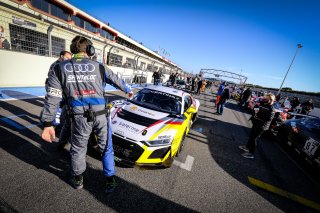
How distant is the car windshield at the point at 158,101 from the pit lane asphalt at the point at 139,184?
3.88 feet

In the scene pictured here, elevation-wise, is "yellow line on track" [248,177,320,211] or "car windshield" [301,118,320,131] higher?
"car windshield" [301,118,320,131]

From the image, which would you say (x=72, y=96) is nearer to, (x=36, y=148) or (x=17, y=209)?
(x=17, y=209)

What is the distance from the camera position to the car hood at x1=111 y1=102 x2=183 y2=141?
2973 mm

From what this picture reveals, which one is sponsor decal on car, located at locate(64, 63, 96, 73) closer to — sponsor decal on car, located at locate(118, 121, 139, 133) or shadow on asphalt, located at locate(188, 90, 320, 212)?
sponsor decal on car, located at locate(118, 121, 139, 133)

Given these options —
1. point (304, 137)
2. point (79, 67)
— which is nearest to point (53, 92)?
point (79, 67)

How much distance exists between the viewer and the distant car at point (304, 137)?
4332 millimetres

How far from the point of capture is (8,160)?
8.81ft

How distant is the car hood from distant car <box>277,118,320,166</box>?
3.66 meters

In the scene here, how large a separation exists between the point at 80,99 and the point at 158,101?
2424 millimetres

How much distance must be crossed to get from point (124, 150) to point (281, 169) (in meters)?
4.12

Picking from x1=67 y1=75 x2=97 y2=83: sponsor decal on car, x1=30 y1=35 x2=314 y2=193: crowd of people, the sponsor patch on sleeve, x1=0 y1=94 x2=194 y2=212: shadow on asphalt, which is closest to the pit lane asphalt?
x1=0 y1=94 x2=194 y2=212: shadow on asphalt

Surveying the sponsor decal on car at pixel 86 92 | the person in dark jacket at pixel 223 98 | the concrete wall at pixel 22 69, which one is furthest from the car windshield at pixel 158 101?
the concrete wall at pixel 22 69

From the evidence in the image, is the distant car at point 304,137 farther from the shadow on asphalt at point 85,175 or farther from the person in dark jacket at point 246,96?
the person in dark jacket at point 246,96

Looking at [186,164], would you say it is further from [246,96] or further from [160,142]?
[246,96]
